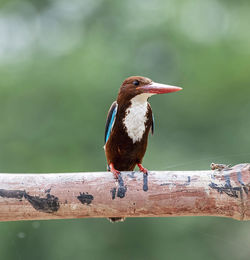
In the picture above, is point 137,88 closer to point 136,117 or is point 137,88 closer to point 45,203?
point 136,117

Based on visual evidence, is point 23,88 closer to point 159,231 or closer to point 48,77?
point 48,77

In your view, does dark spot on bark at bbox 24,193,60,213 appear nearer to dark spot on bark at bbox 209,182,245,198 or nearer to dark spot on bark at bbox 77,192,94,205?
dark spot on bark at bbox 77,192,94,205

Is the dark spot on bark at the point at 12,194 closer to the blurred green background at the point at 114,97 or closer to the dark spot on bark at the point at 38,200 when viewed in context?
the dark spot on bark at the point at 38,200

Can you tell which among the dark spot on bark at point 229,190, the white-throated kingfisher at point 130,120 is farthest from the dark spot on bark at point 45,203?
the dark spot on bark at point 229,190

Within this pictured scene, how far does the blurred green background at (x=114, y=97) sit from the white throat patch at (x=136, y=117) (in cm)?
255

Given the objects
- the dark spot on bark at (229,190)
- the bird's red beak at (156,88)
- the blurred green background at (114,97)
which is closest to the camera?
the dark spot on bark at (229,190)

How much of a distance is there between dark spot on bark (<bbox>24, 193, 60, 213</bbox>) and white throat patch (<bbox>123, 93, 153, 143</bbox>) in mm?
906

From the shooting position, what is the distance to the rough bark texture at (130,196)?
2.45m

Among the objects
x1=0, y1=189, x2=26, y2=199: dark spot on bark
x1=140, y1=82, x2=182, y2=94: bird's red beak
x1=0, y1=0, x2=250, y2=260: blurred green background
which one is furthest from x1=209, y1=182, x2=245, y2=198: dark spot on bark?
x1=0, y1=0, x2=250, y2=260: blurred green background

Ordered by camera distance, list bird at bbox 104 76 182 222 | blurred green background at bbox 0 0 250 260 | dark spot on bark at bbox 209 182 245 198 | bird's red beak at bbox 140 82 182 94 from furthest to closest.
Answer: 1. blurred green background at bbox 0 0 250 260
2. bird at bbox 104 76 182 222
3. bird's red beak at bbox 140 82 182 94
4. dark spot on bark at bbox 209 182 245 198

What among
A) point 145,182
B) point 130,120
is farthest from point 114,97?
point 145,182

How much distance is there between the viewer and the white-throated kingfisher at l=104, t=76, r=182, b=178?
315cm

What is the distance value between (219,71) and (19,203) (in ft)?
18.3

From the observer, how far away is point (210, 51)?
7.73 m
